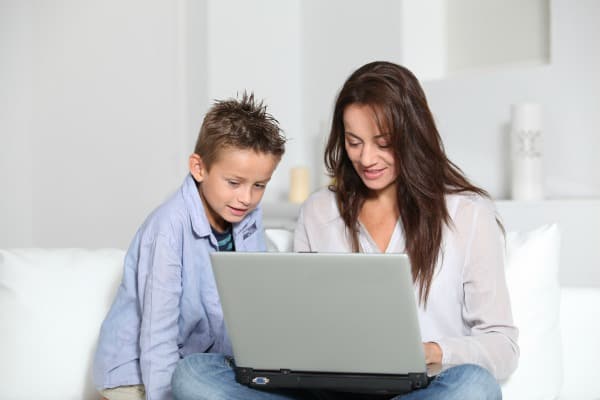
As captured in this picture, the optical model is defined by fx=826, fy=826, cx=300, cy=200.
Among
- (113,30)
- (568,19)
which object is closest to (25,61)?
(113,30)

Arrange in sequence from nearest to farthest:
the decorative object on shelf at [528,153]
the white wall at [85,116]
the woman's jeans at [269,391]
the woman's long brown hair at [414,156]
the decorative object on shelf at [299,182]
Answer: the woman's jeans at [269,391] → the woman's long brown hair at [414,156] → the decorative object on shelf at [528,153] → the decorative object on shelf at [299,182] → the white wall at [85,116]

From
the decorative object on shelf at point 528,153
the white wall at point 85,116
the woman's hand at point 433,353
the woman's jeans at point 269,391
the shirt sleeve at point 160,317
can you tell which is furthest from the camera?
the white wall at point 85,116

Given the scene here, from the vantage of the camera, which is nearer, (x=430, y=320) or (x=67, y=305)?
(x=430, y=320)

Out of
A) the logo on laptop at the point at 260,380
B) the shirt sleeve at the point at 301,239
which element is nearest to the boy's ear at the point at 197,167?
the shirt sleeve at the point at 301,239

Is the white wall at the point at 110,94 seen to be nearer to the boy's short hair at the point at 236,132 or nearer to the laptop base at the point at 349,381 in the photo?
the boy's short hair at the point at 236,132

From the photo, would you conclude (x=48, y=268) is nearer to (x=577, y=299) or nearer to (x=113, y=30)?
(x=577, y=299)

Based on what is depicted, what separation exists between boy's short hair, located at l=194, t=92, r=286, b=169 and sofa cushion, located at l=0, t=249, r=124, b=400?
0.51 meters

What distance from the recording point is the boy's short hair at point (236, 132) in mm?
1830

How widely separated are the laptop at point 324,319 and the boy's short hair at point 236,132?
0.45 meters

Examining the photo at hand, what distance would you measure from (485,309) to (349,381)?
0.47m

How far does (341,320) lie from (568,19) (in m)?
1.93

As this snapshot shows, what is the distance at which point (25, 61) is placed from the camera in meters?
3.77

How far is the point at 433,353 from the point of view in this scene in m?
1.63

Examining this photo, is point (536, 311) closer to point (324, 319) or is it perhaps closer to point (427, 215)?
point (427, 215)
